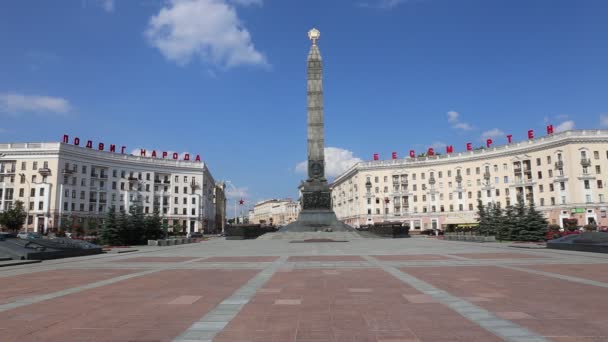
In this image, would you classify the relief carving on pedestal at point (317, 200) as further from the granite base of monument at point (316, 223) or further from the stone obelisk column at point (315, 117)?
the stone obelisk column at point (315, 117)

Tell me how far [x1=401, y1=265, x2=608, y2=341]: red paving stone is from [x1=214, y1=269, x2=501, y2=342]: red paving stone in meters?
0.95

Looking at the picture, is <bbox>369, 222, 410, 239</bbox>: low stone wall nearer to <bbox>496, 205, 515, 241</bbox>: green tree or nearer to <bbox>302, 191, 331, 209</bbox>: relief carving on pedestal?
<bbox>302, 191, 331, 209</bbox>: relief carving on pedestal

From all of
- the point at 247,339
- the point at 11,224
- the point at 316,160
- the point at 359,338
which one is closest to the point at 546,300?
the point at 359,338

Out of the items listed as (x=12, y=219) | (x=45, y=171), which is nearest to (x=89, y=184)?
(x=45, y=171)

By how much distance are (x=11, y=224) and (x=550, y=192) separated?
274 ft

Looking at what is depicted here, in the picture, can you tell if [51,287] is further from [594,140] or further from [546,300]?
[594,140]

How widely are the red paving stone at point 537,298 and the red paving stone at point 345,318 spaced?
3.13 ft

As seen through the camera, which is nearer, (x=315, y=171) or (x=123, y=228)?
→ (x=123, y=228)

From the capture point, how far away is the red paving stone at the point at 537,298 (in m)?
5.67

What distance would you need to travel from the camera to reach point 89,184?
253ft

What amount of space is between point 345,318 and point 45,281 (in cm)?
913

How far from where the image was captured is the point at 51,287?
9.90 metres

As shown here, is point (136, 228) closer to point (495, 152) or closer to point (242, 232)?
point (242, 232)

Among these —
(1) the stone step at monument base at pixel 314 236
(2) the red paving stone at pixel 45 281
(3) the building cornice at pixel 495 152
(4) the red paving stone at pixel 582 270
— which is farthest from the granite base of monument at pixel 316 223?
(3) the building cornice at pixel 495 152
